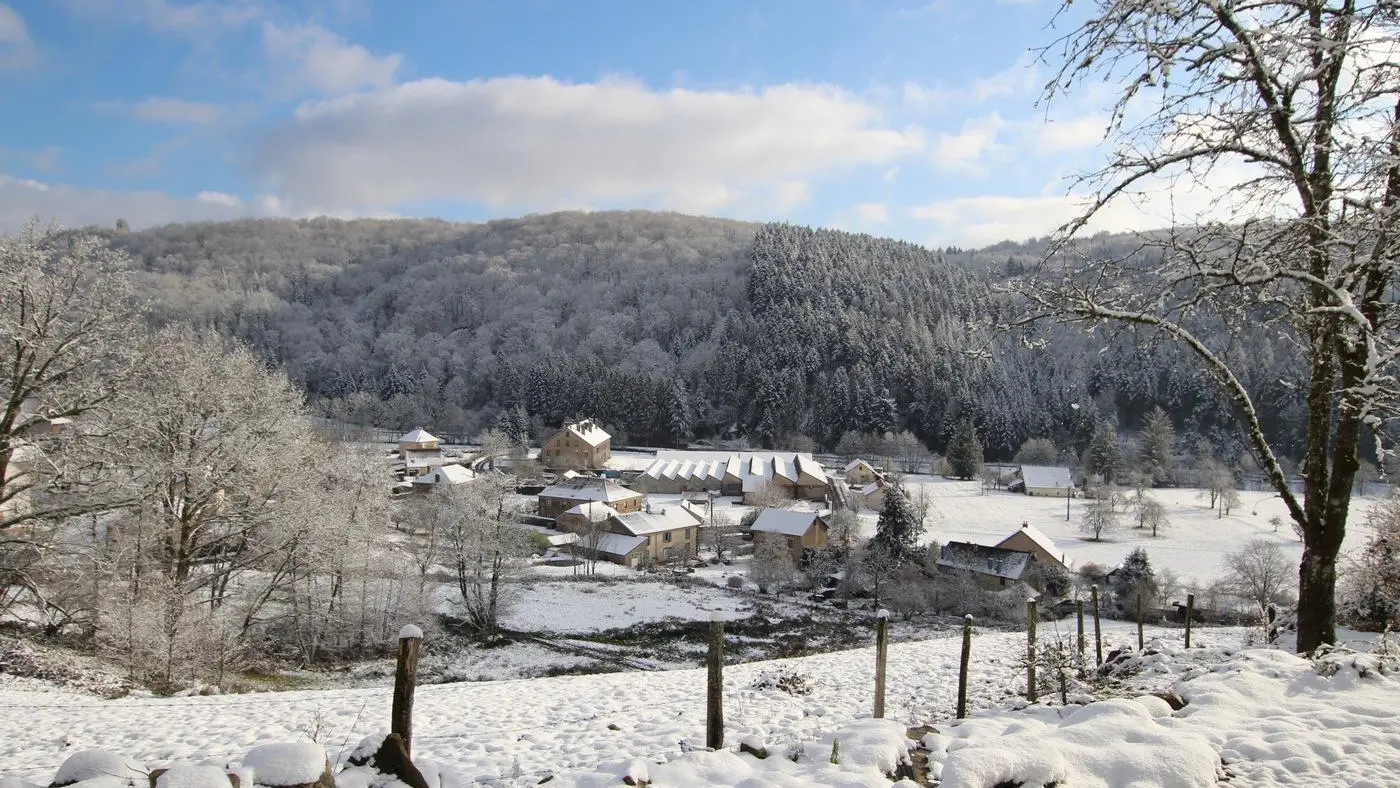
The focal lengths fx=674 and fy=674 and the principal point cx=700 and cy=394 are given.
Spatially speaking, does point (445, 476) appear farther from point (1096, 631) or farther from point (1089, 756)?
point (1089, 756)

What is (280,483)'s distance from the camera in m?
16.1

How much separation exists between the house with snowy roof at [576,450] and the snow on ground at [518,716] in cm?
5610

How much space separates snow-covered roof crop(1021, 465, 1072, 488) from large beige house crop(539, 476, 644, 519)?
40.0 metres

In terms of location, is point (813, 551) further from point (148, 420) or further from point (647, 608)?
point (148, 420)

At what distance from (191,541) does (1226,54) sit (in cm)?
1985

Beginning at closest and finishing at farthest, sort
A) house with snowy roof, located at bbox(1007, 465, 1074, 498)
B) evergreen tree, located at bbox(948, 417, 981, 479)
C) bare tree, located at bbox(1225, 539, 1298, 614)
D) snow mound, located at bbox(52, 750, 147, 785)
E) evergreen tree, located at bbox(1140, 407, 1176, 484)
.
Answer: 1. snow mound, located at bbox(52, 750, 147, 785)
2. bare tree, located at bbox(1225, 539, 1298, 614)
3. house with snowy roof, located at bbox(1007, 465, 1074, 498)
4. evergreen tree, located at bbox(948, 417, 981, 479)
5. evergreen tree, located at bbox(1140, 407, 1176, 484)

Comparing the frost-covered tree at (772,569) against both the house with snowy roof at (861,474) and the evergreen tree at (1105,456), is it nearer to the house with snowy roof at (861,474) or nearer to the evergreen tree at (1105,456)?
the house with snowy roof at (861,474)

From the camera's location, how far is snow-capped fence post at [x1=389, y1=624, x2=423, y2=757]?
4.38 metres

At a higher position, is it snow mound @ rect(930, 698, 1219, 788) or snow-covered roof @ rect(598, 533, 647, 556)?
snow mound @ rect(930, 698, 1219, 788)

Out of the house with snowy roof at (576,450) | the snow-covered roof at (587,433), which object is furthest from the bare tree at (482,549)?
the snow-covered roof at (587,433)

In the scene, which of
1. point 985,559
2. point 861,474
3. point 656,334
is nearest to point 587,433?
point 861,474

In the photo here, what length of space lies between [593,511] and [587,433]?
25490mm

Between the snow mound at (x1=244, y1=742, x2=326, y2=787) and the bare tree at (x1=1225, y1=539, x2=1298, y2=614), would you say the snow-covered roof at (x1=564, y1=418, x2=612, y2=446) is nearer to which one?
the bare tree at (x1=1225, y1=539, x2=1298, y2=614)

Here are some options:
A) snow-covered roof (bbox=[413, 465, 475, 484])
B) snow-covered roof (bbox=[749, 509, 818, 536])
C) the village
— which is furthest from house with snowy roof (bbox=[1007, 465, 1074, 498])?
snow-covered roof (bbox=[413, 465, 475, 484])
